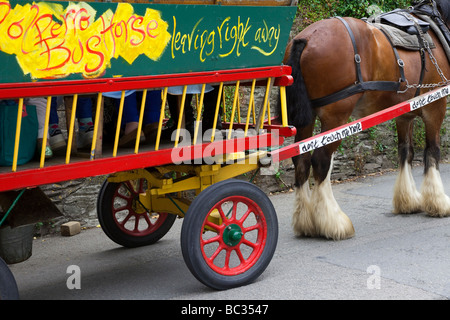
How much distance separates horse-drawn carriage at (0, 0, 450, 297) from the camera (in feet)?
10.2

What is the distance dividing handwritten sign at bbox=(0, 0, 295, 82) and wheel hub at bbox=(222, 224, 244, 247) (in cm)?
108

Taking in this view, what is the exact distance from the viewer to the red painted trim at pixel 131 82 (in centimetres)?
300

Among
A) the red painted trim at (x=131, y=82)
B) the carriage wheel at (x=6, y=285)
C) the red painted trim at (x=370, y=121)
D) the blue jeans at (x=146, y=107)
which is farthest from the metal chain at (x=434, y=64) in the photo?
the carriage wheel at (x=6, y=285)

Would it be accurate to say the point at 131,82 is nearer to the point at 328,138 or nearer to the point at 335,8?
the point at 328,138

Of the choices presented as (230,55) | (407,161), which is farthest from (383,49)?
(230,55)

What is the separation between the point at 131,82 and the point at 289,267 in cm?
193

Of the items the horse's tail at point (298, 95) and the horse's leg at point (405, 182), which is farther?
the horse's leg at point (405, 182)

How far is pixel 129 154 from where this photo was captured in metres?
3.54

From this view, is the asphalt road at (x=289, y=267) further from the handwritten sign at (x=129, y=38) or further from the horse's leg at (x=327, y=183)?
the handwritten sign at (x=129, y=38)

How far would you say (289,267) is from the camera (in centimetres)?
439

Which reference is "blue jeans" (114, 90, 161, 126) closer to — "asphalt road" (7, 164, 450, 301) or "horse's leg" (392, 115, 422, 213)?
"asphalt road" (7, 164, 450, 301)

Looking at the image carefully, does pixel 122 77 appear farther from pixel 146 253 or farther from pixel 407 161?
pixel 407 161

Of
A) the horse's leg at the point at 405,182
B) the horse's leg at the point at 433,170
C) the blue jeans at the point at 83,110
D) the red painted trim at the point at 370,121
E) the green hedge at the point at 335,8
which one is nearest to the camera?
the blue jeans at the point at 83,110

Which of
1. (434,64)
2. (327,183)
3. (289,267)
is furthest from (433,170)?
(289,267)
